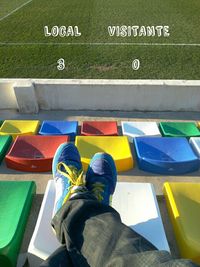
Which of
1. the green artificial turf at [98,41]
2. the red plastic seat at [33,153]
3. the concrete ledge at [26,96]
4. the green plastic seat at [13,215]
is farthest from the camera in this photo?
the green artificial turf at [98,41]

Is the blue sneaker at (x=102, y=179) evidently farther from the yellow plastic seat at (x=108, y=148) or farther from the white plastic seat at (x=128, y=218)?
the yellow plastic seat at (x=108, y=148)

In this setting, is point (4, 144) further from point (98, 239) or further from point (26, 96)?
point (98, 239)

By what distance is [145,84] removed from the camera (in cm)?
405

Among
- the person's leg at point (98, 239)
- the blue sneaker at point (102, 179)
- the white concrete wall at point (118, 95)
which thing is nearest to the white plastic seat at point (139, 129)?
the white concrete wall at point (118, 95)

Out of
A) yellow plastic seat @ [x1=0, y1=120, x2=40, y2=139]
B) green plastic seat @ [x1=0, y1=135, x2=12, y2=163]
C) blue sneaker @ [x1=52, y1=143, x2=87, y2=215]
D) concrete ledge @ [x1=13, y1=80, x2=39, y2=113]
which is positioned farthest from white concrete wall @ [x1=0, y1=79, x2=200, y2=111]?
blue sneaker @ [x1=52, y1=143, x2=87, y2=215]

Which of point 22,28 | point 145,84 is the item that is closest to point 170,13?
point 22,28

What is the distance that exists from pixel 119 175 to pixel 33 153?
0.95 metres

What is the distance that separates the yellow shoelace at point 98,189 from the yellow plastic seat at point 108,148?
2.58 ft

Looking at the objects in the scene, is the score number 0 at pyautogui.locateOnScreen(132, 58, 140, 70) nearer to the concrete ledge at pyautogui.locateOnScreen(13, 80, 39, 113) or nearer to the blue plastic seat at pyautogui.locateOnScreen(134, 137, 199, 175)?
the concrete ledge at pyautogui.locateOnScreen(13, 80, 39, 113)

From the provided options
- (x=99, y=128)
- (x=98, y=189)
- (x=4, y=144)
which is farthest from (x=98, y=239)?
(x=99, y=128)

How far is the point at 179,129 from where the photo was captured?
12.4ft

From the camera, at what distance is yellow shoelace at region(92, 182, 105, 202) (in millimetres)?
2156

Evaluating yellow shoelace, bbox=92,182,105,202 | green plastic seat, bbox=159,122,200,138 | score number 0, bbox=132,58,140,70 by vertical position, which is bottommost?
yellow shoelace, bbox=92,182,105,202

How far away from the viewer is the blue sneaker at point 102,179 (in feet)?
7.24
